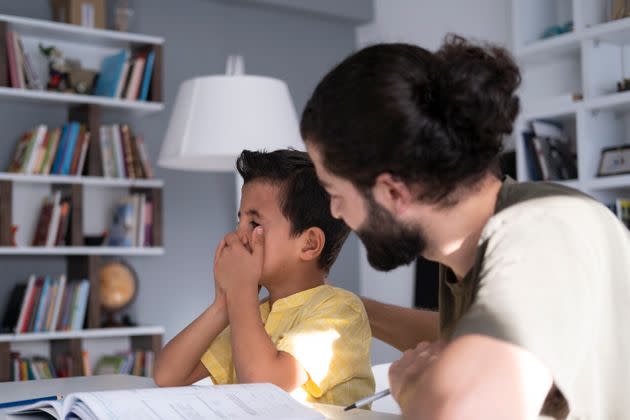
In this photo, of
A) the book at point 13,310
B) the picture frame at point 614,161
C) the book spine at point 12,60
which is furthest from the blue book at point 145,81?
the picture frame at point 614,161

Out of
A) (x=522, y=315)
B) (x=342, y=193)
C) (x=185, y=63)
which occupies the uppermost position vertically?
(x=185, y=63)

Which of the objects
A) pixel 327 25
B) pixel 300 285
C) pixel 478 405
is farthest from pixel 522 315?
pixel 327 25

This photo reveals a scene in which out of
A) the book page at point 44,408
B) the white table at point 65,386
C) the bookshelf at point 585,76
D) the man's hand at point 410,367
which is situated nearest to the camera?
the man's hand at point 410,367

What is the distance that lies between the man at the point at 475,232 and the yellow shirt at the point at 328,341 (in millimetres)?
242

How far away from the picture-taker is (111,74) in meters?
4.34

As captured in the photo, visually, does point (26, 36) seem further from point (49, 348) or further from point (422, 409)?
point (422, 409)

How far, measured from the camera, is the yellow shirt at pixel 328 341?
52.1 inches

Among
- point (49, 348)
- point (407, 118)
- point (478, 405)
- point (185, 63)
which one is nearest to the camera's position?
point (478, 405)

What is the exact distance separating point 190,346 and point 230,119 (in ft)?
5.19

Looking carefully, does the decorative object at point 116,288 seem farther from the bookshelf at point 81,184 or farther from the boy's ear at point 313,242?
the boy's ear at point 313,242

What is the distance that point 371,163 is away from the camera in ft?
3.25

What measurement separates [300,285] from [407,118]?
2.02ft

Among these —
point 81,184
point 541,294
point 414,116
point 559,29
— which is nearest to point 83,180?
point 81,184

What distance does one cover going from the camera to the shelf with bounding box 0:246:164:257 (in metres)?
3.97
